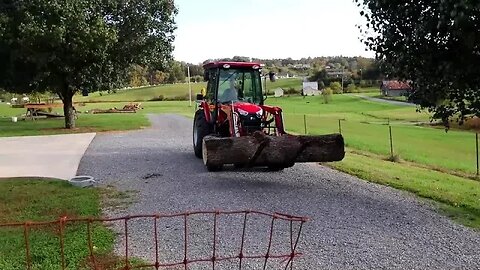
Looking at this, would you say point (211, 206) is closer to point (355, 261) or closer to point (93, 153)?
point (355, 261)

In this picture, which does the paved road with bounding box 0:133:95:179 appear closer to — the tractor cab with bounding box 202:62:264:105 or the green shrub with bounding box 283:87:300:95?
the tractor cab with bounding box 202:62:264:105

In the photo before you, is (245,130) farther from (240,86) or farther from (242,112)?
(240,86)

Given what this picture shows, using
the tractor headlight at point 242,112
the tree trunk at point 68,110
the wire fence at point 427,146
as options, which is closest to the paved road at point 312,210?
the tractor headlight at point 242,112

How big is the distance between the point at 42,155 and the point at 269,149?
8508 millimetres

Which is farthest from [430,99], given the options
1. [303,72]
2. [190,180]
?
[303,72]

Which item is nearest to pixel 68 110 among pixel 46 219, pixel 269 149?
pixel 269 149

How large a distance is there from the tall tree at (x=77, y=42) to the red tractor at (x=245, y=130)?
10623 mm

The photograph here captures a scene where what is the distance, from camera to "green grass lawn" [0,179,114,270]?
574 cm

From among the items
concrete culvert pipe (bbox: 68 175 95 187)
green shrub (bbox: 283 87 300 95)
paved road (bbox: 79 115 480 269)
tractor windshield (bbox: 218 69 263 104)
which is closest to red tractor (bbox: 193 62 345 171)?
tractor windshield (bbox: 218 69 263 104)

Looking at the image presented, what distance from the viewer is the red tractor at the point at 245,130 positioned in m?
10.2

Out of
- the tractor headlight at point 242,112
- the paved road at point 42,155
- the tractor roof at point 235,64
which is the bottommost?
the paved road at point 42,155

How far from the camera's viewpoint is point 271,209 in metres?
8.46

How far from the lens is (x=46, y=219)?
7.75 m

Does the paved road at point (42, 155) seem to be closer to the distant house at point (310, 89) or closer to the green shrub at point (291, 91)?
the distant house at point (310, 89)
